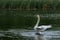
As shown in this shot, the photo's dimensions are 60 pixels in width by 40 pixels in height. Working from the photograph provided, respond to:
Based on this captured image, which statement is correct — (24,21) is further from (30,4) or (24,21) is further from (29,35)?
(30,4)

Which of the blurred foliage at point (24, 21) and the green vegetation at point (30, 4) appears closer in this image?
the blurred foliage at point (24, 21)

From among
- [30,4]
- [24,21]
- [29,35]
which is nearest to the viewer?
[29,35]

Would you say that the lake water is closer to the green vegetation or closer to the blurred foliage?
the blurred foliage

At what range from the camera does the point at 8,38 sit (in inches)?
492

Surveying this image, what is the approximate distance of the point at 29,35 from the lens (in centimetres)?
1302

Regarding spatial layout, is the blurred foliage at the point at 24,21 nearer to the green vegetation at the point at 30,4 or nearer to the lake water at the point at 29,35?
the green vegetation at the point at 30,4

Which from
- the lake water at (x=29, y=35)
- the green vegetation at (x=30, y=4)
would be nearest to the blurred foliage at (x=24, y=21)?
the green vegetation at (x=30, y=4)

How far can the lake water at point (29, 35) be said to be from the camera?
12460 mm

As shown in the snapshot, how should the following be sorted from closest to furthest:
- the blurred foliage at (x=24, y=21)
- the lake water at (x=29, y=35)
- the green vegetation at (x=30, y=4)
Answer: the lake water at (x=29, y=35) → the blurred foliage at (x=24, y=21) → the green vegetation at (x=30, y=4)

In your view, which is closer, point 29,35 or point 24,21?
point 29,35

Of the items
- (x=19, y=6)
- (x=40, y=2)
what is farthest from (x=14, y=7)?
(x=40, y=2)

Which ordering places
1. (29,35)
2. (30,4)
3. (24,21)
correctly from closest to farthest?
1. (29,35)
2. (24,21)
3. (30,4)

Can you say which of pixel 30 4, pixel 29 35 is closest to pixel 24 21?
pixel 29 35

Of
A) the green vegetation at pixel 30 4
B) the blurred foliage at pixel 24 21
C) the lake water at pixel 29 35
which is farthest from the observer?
A: the green vegetation at pixel 30 4
